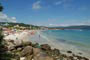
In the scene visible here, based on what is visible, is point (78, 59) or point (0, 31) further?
point (78, 59)

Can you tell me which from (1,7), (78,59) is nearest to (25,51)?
(1,7)

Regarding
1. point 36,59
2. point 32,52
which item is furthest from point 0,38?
point 32,52

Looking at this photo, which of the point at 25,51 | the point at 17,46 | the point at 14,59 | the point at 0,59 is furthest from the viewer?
the point at 17,46

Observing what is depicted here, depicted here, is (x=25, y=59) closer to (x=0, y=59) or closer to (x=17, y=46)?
(x=0, y=59)

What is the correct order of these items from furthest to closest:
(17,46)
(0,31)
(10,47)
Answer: (17,46)
(10,47)
(0,31)

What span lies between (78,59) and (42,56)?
21.1 feet

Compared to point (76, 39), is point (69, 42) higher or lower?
higher

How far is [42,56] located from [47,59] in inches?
23.7

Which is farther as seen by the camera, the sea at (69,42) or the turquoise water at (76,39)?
the turquoise water at (76,39)

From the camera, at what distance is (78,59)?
15.2m

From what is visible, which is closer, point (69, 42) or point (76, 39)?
point (69, 42)

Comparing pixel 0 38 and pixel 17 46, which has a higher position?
pixel 0 38

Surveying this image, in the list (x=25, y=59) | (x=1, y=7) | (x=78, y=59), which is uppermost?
(x=1, y=7)

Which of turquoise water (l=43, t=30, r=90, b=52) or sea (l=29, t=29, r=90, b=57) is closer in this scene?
sea (l=29, t=29, r=90, b=57)
